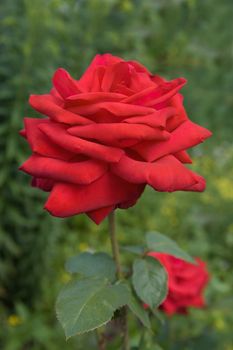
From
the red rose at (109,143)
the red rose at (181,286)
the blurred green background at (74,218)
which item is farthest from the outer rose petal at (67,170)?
the blurred green background at (74,218)

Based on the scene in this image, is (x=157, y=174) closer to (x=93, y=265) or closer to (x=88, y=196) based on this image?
(x=88, y=196)

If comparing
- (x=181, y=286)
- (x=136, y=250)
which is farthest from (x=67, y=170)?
(x=181, y=286)

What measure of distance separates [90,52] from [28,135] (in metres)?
1.95

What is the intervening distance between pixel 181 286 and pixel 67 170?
0.70 m

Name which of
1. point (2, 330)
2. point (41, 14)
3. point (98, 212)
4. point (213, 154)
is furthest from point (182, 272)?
point (213, 154)

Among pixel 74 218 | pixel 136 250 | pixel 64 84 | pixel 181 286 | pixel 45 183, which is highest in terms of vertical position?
pixel 64 84

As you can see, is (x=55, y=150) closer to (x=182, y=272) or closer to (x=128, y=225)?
(x=182, y=272)

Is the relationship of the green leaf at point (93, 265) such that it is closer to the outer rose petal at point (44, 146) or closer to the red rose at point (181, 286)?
the outer rose petal at point (44, 146)

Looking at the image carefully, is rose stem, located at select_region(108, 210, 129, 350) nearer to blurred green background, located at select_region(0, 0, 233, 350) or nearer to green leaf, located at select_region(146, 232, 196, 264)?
green leaf, located at select_region(146, 232, 196, 264)

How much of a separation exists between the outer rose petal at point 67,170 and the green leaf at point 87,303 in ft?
0.44

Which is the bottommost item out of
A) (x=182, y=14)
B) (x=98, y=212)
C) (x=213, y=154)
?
(x=213, y=154)

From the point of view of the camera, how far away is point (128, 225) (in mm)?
2738

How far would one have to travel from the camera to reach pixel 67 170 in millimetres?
765

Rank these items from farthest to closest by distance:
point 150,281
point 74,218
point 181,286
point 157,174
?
point 74,218 < point 181,286 < point 150,281 < point 157,174
